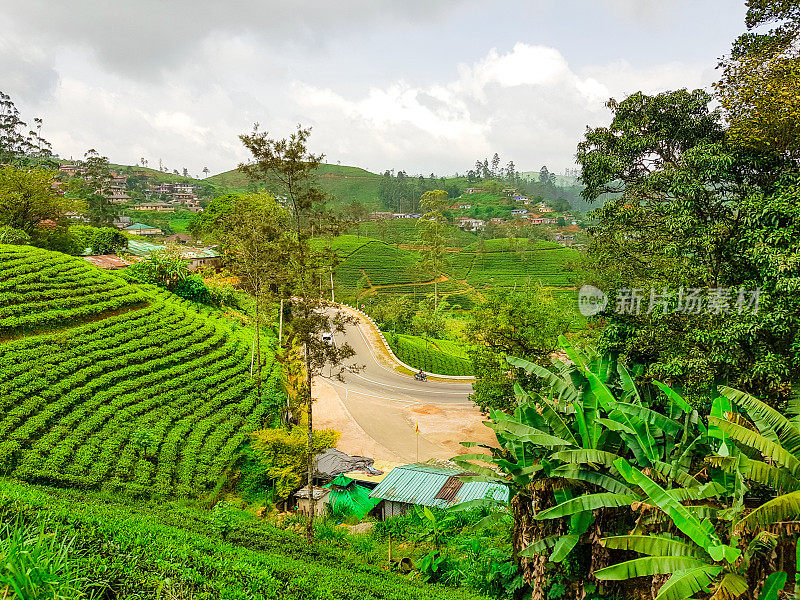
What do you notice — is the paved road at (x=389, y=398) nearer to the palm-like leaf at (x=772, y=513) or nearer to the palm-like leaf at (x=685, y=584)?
the palm-like leaf at (x=685, y=584)

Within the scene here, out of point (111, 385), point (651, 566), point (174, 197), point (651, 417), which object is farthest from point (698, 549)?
point (174, 197)

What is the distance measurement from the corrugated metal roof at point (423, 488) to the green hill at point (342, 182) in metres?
88.8

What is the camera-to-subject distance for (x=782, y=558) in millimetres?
3770

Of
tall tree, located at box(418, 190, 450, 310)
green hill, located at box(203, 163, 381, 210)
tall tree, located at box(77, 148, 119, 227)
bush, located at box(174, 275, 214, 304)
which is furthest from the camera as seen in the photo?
green hill, located at box(203, 163, 381, 210)

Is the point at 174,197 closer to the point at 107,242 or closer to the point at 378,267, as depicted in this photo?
the point at 378,267

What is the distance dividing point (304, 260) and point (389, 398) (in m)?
13.9

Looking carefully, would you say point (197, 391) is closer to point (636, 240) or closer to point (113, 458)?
point (113, 458)

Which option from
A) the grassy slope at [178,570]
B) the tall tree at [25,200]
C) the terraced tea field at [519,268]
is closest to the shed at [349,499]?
the grassy slope at [178,570]

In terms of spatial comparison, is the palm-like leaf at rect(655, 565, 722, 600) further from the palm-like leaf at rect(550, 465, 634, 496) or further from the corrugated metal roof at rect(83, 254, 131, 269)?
the corrugated metal roof at rect(83, 254, 131, 269)

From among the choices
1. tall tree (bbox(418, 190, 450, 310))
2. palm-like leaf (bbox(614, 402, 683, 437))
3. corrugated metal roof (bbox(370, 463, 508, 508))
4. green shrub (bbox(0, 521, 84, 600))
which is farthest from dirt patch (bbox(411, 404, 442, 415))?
green shrub (bbox(0, 521, 84, 600))

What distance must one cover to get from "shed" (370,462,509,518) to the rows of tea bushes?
35.4 ft

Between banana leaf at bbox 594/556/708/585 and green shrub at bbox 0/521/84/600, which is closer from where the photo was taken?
green shrub at bbox 0/521/84/600

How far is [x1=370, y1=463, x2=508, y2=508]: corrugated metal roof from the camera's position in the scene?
10.1 metres

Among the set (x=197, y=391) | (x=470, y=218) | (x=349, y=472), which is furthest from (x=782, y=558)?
(x=470, y=218)
